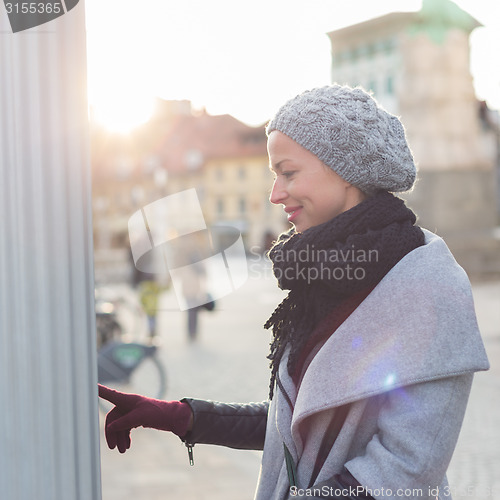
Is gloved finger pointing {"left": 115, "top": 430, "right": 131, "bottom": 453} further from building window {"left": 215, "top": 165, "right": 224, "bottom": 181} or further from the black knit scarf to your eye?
building window {"left": 215, "top": 165, "right": 224, "bottom": 181}

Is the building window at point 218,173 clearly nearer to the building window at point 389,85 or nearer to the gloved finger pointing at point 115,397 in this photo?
the building window at point 389,85

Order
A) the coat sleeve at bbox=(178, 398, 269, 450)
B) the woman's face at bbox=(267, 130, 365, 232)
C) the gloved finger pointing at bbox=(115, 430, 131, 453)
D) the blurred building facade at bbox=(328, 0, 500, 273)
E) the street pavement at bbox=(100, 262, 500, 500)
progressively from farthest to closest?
the blurred building facade at bbox=(328, 0, 500, 273) → the street pavement at bbox=(100, 262, 500, 500) → the coat sleeve at bbox=(178, 398, 269, 450) → the gloved finger pointing at bbox=(115, 430, 131, 453) → the woman's face at bbox=(267, 130, 365, 232)

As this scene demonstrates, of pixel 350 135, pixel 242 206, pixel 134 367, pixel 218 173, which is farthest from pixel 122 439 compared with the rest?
pixel 242 206

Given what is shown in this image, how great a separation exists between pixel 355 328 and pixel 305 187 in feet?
1.05

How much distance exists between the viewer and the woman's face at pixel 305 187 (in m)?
1.50

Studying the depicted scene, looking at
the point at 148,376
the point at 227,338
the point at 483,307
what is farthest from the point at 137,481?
the point at 483,307

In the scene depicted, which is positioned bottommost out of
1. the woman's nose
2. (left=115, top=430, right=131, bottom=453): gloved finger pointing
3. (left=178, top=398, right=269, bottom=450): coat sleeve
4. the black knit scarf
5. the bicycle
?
the bicycle

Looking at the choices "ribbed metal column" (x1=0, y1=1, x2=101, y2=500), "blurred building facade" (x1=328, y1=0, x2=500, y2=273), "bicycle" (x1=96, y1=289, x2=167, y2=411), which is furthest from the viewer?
"blurred building facade" (x1=328, y1=0, x2=500, y2=273)

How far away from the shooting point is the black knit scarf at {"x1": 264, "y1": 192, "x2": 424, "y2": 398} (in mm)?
1392

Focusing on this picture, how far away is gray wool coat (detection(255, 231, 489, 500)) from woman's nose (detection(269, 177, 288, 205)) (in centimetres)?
29

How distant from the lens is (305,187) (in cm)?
150

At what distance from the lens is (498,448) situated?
17.1ft

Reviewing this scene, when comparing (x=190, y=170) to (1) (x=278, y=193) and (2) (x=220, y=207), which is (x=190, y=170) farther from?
(1) (x=278, y=193)

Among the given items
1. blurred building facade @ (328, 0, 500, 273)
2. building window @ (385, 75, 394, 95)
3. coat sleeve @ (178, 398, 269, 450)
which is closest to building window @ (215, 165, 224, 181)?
building window @ (385, 75, 394, 95)
